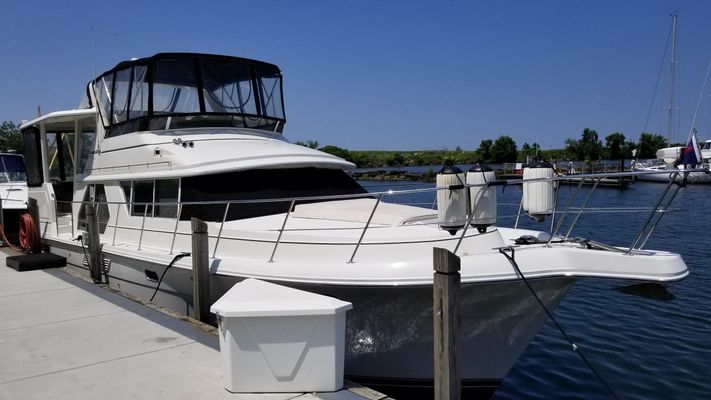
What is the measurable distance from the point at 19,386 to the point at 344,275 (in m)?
2.69

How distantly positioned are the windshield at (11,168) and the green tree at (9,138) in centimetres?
3167

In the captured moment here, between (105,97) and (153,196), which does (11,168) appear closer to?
(105,97)

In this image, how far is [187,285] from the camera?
6.31 meters

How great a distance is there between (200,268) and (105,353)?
3.79 feet

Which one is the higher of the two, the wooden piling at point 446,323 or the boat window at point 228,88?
the boat window at point 228,88

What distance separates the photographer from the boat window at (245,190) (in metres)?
6.46

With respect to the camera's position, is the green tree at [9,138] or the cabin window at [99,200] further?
the green tree at [9,138]

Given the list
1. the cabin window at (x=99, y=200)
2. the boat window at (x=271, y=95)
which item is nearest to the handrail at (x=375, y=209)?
the cabin window at (x=99, y=200)

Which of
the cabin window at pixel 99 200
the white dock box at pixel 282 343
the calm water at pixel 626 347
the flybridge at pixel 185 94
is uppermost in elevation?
the flybridge at pixel 185 94

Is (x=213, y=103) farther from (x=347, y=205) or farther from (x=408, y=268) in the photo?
(x=408, y=268)

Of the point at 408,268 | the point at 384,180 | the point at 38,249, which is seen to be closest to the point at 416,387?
the point at 408,268

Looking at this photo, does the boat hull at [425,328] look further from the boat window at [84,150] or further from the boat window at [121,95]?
the boat window at [84,150]

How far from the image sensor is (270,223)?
607cm

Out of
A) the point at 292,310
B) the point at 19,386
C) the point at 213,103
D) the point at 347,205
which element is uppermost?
the point at 213,103
